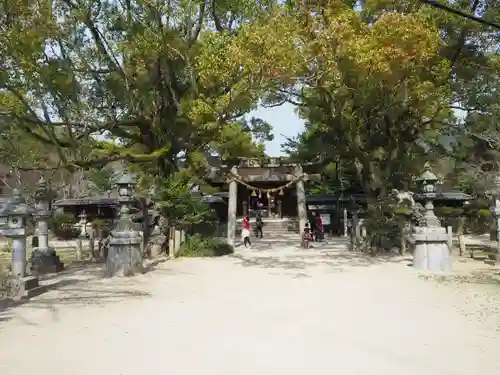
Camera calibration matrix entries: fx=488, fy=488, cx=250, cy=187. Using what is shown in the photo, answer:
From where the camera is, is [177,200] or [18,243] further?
[177,200]

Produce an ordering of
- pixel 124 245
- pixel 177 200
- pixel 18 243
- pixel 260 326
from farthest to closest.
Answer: pixel 177 200
pixel 124 245
pixel 18 243
pixel 260 326

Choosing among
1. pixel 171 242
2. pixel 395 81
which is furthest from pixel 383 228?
pixel 171 242

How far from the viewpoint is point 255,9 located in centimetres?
1569

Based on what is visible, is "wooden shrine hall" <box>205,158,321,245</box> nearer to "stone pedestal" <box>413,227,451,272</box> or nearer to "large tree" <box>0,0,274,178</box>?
"large tree" <box>0,0,274,178</box>

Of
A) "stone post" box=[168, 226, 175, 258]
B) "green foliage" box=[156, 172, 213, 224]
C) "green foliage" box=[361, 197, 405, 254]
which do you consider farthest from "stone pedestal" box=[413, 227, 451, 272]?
"stone post" box=[168, 226, 175, 258]

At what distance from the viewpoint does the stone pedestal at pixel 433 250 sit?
14144 mm

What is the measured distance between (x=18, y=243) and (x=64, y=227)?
27.0 metres

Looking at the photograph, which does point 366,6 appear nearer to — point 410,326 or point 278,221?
point 410,326

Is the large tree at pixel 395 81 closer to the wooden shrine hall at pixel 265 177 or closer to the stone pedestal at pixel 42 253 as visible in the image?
the wooden shrine hall at pixel 265 177

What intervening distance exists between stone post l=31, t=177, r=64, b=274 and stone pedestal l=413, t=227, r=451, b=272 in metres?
11.4

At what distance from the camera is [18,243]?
10.8 meters

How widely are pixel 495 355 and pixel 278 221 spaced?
113 ft

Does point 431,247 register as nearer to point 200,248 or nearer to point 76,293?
point 200,248

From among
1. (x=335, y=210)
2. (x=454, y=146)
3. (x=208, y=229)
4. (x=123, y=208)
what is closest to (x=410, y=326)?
(x=123, y=208)
